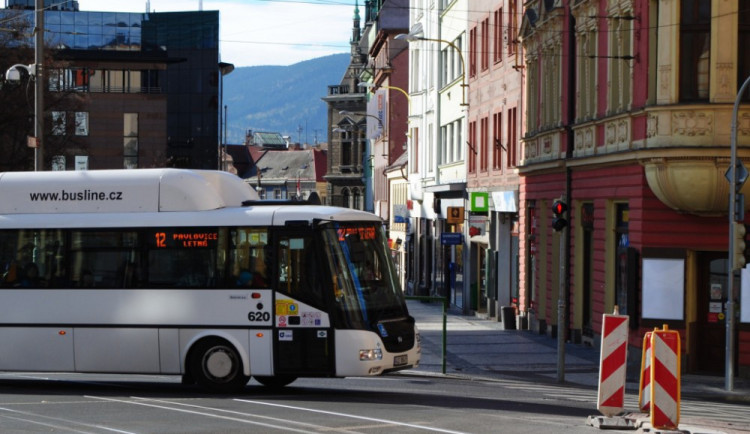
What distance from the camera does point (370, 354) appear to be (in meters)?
19.4

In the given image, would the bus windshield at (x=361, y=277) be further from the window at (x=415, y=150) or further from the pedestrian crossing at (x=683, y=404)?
the window at (x=415, y=150)

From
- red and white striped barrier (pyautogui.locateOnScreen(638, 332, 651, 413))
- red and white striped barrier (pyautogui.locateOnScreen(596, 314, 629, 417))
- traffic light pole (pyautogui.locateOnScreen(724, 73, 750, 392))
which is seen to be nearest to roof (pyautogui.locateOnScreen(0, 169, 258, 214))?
red and white striped barrier (pyautogui.locateOnScreen(596, 314, 629, 417))

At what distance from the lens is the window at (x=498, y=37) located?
43469 mm

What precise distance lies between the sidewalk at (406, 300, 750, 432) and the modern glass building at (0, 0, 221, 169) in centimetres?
3770

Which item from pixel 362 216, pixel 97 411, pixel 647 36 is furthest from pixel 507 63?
pixel 97 411

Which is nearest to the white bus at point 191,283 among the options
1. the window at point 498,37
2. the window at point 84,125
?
the window at point 498,37

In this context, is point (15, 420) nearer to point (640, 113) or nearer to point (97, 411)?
point (97, 411)

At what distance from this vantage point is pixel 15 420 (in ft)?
52.6

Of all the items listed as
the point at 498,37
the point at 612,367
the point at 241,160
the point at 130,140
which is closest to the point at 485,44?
the point at 498,37

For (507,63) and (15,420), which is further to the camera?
(507,63)

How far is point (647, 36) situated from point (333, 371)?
10482mm

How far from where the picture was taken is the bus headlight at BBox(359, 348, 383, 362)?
1938cm

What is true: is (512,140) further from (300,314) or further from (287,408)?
(287,408)

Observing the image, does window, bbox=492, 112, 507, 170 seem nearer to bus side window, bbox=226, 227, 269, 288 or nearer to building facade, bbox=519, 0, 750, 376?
building facade, bbox=519, 0, 750, 376
